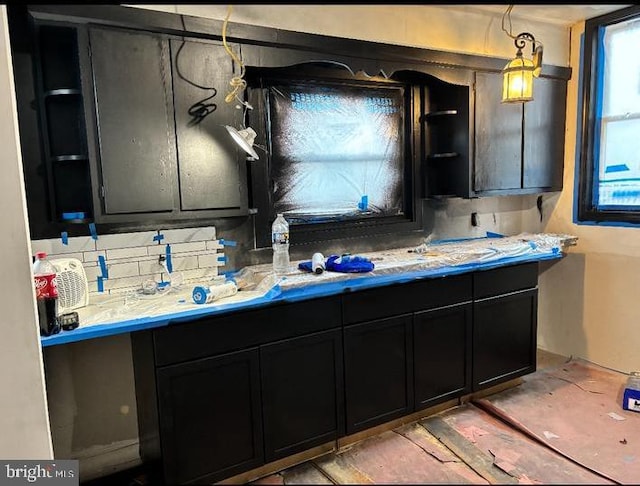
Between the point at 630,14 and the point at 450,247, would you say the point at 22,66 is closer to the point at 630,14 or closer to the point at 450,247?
the point at 450,247

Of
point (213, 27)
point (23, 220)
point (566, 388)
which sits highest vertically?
point (213, 27)

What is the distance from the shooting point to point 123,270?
227 centimetres

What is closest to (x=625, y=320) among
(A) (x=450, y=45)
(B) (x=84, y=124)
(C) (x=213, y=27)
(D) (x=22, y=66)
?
(A) (x=450, y=45)

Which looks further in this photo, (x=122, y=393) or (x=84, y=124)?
(x=122, y=393)

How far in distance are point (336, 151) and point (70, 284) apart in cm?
163

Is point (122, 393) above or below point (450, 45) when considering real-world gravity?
below

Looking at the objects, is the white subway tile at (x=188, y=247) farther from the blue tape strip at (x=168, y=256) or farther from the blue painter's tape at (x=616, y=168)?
the blue painter's tape at (x=616, y=168)

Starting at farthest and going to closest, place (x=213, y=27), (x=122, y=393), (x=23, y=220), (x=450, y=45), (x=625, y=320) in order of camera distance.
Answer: (x=625, y=320), (x=450, y=45), (x=122, y=393), (x=213, y=27), (x=23, y=220)

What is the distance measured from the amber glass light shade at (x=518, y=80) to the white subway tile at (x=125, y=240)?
206cm

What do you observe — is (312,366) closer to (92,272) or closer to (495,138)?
(92,272)

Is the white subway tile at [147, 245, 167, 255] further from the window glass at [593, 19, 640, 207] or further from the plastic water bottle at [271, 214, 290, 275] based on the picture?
the window glass at [593, 19, 640, 207]

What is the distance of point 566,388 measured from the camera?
3133 mm

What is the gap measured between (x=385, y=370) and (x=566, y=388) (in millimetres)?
1462

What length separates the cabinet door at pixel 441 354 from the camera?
2.64 meters
